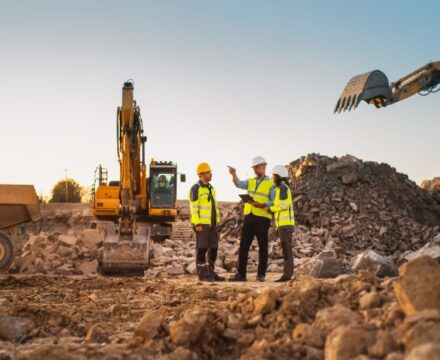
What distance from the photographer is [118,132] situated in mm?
13930

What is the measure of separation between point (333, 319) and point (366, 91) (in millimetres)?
9054

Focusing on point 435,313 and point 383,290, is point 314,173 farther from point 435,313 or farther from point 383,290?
point 435,313

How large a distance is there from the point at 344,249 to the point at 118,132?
7.38 meters

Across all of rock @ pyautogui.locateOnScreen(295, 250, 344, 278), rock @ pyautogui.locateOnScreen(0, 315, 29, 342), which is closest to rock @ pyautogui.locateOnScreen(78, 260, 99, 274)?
rock @ pyautogui.locateOnScreen(295, 250, 344, 278)

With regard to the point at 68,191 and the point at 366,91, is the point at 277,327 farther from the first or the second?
the point at 68,191

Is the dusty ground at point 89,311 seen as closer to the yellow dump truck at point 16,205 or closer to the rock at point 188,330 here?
the rock at point 188,330

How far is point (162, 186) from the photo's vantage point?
15523 millimetres

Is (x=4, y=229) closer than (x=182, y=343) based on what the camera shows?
No

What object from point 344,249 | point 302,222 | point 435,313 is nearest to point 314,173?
point 302,222

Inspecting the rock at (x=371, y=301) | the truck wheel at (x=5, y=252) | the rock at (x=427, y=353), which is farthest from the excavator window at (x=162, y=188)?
the rock at (x=427, y=353)

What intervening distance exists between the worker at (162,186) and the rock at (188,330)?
11.2 m

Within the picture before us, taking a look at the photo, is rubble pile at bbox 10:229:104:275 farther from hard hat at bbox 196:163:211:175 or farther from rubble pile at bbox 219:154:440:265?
hard hat at bbox 196:163:211:175

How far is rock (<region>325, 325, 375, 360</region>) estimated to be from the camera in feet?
11.4

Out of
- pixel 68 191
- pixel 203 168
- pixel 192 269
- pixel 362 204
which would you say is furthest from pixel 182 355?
pixel 68 191
